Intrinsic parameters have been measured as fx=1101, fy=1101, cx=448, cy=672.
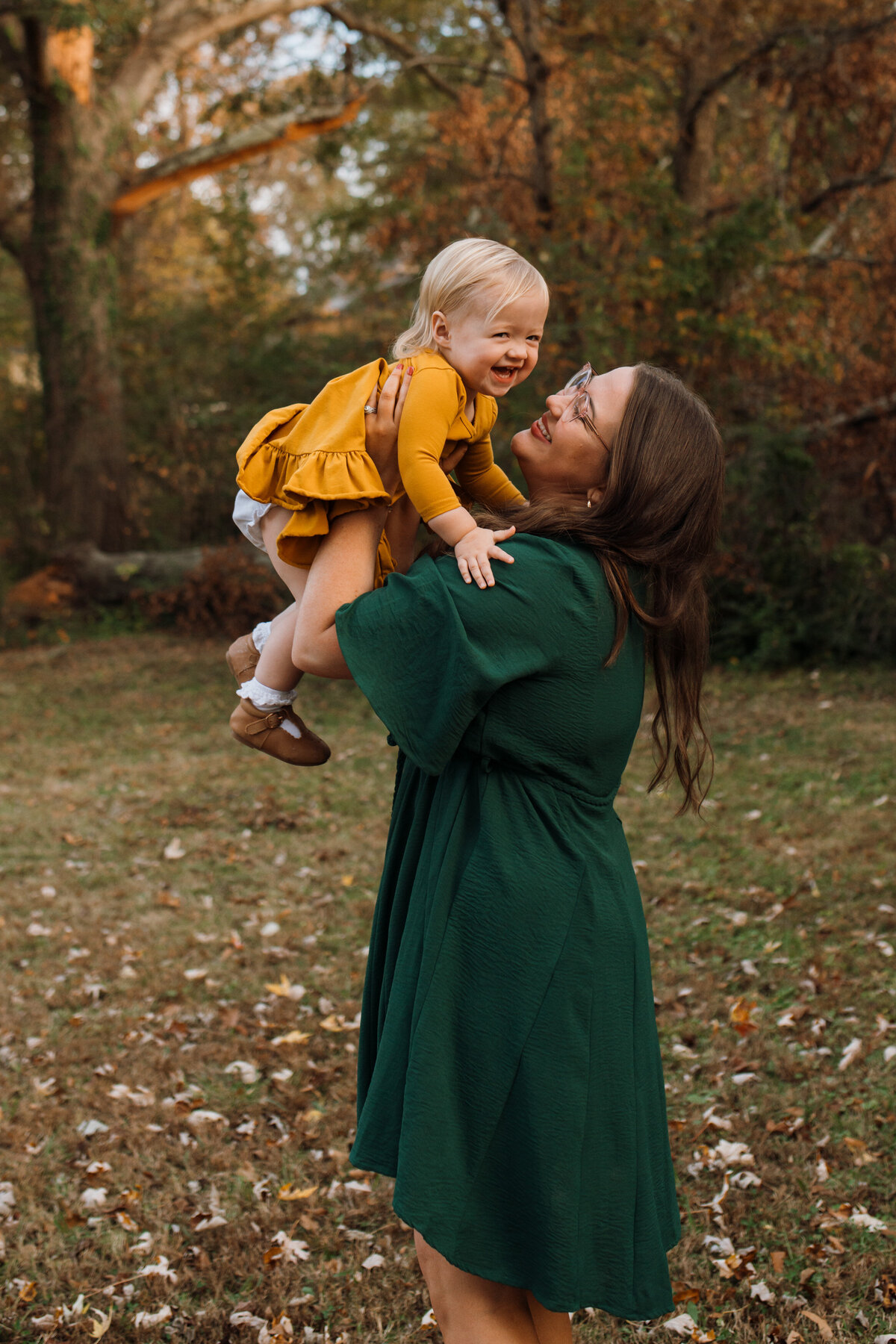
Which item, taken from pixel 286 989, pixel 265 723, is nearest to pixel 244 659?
pixel 265 723

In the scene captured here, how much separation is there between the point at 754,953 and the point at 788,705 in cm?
460

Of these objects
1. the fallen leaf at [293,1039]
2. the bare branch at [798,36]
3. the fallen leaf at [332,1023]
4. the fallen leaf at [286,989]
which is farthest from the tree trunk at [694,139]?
the fallen leaf at [293,1039]

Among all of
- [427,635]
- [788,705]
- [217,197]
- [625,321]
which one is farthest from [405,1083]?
[217,197]

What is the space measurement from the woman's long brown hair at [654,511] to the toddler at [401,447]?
213 mm

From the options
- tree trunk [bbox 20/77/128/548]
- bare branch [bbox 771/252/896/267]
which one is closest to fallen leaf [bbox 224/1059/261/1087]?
bare branch [bbox 771/252/896/267]

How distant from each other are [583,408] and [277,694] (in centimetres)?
83

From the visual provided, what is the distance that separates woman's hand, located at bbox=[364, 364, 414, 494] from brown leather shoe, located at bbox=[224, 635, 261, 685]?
0.55 m

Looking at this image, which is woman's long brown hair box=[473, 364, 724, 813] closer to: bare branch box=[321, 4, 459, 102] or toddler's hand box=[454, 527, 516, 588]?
toddler's hand box=[454, 527, 516, 588]

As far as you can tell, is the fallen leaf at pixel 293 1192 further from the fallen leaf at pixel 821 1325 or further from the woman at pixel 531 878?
the woman at pixel 531 878

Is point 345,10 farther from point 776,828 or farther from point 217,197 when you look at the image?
point 776,828

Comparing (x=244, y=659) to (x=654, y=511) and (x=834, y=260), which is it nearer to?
(x=654, y=511)

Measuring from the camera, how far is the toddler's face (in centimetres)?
219

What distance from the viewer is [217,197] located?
16.5 m

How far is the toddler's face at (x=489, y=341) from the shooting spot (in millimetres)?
2193
